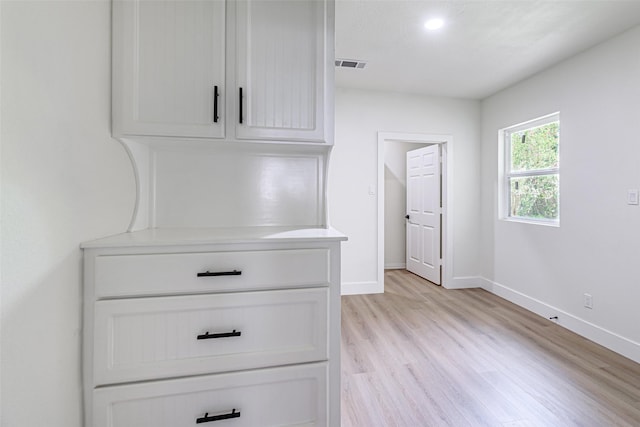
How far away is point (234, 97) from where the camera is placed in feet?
4.16

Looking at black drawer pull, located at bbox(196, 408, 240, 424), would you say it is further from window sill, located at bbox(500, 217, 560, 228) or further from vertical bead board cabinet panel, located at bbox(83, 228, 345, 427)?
window sill, located at bbox(500, 217, 560, 228)

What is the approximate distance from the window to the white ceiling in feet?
1.90

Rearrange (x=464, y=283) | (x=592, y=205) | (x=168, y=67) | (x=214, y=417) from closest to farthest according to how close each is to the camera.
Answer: (x=214, y=417), (x=168, y=67), (x=592, y=205), (x=464, y=283)

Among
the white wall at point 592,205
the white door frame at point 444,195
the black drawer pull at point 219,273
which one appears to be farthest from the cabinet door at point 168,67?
the white wall at point 592,205

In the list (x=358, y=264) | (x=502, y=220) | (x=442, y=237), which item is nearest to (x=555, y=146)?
(x=502, y=220)

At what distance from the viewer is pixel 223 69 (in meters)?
1.26

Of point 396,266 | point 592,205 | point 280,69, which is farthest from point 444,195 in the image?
point 280,69

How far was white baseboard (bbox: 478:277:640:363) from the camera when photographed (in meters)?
2.19

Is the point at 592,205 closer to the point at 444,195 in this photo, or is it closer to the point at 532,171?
the point at 532,171

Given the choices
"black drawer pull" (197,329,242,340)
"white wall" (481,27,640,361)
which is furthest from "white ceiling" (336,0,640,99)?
"black drawer pull" (197,329,242,340)

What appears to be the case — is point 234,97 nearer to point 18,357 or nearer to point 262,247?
point 262,247

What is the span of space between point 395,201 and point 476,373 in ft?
11.4

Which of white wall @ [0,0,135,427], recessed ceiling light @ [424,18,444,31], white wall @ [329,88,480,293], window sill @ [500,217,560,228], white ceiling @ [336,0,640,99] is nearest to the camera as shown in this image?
white wall @ [0,0,135,427]

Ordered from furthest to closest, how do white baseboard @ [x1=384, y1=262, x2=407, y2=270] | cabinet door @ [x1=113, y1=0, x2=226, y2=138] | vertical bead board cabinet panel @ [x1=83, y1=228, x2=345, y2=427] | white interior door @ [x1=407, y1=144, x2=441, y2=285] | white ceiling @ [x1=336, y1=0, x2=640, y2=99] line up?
1. white baseboard @ [x1=384, y1=262, x2=407, y2=270]
2. white interior door @ [x1=407, y1=144, x2=441, y2=285]
3. white ceiling @ [x1=336, y1=0, x2=640, y2=99]
4. cabinet door @ [x1=113, y1=0, x2=226, y2=138]
5. vertical bead board cabinet panel @ [x1=83, y1=228, x2=345, y2=427]
